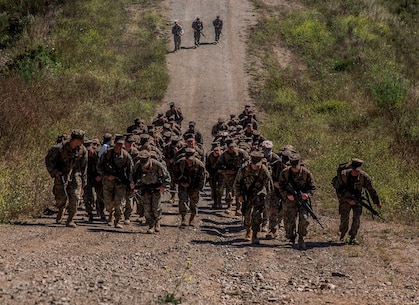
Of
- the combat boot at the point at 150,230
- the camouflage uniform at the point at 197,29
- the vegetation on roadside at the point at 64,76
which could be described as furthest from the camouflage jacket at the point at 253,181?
the camouflage uniform at the point at 197,29

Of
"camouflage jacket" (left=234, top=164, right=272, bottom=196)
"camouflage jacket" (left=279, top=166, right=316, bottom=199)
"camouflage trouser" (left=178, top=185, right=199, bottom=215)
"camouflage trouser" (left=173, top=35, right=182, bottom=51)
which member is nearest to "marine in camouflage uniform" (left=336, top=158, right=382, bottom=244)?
"camouflage jacket" (left=279, top=166, right=316, bottom=199)

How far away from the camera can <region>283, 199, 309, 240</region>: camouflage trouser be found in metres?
13.1

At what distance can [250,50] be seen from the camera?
3694 cm

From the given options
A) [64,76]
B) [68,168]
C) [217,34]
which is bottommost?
[64,76]

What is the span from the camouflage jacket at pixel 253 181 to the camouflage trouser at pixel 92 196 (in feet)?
11.3

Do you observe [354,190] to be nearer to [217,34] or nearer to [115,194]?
[115,194]

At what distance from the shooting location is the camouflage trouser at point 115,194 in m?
13.8

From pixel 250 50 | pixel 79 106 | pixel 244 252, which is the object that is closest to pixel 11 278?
pixel 244 252

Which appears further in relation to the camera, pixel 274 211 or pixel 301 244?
pixel 274 211

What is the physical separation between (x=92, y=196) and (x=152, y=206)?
2220 mm

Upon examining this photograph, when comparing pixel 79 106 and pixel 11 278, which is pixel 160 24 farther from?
pixel 11 278

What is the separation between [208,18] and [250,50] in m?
5.69

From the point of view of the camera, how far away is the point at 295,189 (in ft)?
43.5

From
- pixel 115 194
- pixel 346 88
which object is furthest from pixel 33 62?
pixel 115 194
